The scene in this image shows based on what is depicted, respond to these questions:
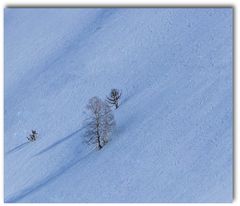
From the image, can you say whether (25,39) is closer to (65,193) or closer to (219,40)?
(219,40)

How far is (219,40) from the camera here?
5684cm

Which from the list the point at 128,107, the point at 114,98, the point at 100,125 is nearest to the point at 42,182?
the point at 100,125

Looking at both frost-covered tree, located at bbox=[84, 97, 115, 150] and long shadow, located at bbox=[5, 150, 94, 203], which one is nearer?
long shadow, located at bbox=[5, 150, 94, 203]

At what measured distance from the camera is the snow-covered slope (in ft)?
144

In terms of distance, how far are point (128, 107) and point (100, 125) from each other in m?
4.21

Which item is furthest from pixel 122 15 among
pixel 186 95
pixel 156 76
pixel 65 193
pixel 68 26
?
pixel 65 193

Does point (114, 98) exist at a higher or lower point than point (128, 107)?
higher

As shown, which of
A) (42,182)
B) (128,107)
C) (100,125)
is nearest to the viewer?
(100,125)

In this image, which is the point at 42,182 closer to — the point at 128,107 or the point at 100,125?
the point at 100,125

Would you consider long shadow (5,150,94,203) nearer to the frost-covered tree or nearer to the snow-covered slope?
the snow-covered slope

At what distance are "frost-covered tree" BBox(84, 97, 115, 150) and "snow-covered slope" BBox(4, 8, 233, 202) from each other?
745 millimetres

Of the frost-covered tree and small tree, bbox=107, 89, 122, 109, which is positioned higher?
small tree, bbox=107, 89, 122, 109

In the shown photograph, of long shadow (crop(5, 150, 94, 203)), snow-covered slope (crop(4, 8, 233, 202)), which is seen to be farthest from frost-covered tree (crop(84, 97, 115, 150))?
long shadow (crop(5, 150, 94, 203))

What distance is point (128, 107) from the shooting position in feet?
173
